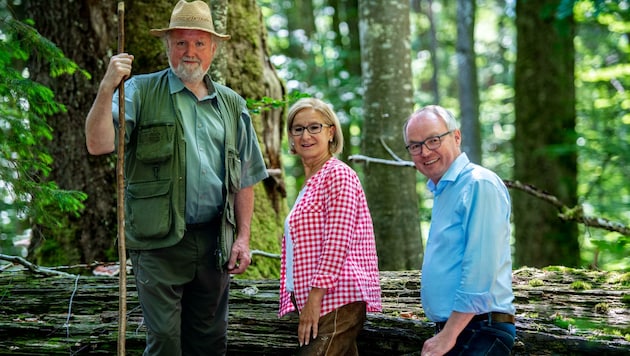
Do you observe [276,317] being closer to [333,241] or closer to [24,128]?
[333,241]

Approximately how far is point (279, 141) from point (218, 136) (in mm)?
3327

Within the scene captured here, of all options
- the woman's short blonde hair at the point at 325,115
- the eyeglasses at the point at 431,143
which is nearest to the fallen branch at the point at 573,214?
the woman's short blonde hair at the point at 325,115

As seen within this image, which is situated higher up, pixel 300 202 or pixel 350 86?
pixel 350 86

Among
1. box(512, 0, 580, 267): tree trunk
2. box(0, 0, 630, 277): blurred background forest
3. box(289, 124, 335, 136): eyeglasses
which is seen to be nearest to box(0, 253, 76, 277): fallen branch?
box(0, 0, 630, 277): blurred background forest

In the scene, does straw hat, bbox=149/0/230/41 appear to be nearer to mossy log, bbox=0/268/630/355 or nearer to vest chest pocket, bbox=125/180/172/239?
vest chest pocket, bbox=125/180/172/239

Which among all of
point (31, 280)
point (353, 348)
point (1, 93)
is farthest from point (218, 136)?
point (31, 280)

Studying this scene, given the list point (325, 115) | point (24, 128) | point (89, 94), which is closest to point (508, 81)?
point (89, 94)

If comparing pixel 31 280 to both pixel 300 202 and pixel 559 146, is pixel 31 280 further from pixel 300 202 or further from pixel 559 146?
pixel 559 146

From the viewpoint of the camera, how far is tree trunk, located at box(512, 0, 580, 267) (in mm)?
9133

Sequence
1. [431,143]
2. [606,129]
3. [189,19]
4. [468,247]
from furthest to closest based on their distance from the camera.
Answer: [606,129] → [189,19] → [431,143] → [468,247]

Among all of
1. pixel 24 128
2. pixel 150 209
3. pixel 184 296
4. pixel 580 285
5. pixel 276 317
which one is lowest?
pixel 276 317

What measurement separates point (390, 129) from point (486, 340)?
13.4ft

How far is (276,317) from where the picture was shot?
450 centimetres

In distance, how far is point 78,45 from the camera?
650cm
